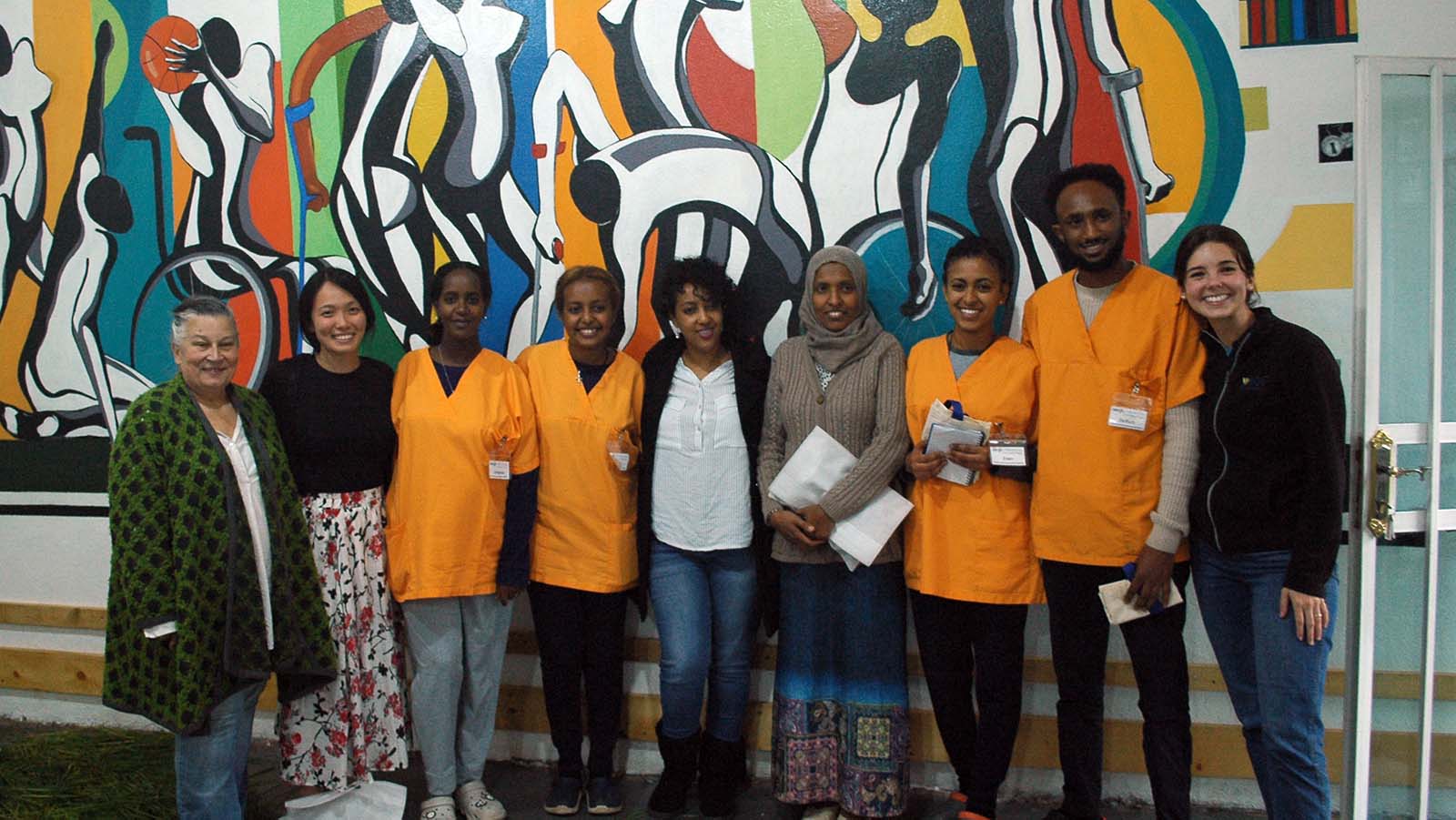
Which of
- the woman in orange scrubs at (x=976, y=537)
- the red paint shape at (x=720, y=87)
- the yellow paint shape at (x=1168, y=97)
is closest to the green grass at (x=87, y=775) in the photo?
the woman in orange scrubs at (x=976, y=537)

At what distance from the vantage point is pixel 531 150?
3.31m

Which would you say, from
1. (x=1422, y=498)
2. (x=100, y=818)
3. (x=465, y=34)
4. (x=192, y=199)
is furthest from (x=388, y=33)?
(x=1422, y=498)

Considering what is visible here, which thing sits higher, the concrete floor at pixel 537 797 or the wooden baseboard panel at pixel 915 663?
the wooden baseboard panel at pixel 915 663

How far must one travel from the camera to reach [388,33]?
3.40m

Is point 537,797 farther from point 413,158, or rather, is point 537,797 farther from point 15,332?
point 15,332

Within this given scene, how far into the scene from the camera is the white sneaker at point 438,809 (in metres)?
2.77

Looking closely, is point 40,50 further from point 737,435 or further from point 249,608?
point 737,435

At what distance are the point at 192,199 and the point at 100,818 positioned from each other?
2.34 meters

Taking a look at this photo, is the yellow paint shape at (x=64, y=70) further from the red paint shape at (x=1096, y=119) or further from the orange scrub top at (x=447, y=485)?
the red paint shape at (x=1096, y=119)

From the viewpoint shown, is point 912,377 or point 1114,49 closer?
point 912,377

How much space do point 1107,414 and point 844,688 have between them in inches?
44.9

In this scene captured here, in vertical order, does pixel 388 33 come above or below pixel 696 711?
above

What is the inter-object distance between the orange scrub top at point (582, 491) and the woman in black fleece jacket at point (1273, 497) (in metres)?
1.65

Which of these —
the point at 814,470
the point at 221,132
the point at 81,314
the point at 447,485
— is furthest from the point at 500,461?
the point at 81,314
